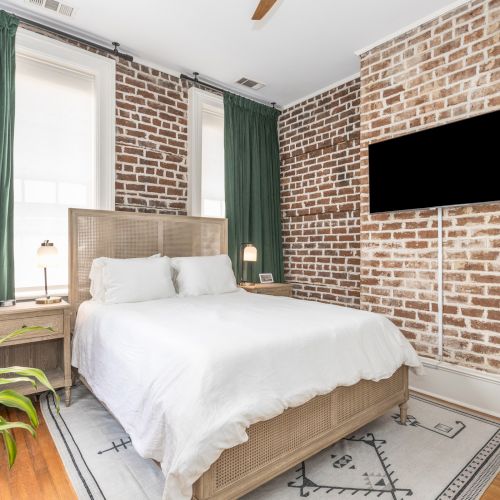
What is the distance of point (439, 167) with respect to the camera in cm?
272

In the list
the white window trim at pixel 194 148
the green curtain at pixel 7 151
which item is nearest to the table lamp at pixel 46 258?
the green curtain at pixel 7 151

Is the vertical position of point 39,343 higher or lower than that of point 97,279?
lower

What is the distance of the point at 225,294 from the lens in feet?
10.3

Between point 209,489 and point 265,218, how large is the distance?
327cm

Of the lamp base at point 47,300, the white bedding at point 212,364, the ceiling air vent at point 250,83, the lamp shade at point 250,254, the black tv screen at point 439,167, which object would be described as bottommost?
the white bedding at point 212,364

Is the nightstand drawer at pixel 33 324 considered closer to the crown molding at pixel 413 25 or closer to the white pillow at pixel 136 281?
the white pillow at pixel 136 281

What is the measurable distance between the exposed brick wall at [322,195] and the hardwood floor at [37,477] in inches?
93.4

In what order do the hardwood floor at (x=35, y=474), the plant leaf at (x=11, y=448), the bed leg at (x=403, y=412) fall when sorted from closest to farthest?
the plant leaf at (x=11, y=448)
the hardwood floor at (x=35, y=474)
the bed leg at (x=403, y=412)

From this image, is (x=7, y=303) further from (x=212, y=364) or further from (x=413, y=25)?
(x=413, y=25)

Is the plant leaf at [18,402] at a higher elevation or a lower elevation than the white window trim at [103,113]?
lower

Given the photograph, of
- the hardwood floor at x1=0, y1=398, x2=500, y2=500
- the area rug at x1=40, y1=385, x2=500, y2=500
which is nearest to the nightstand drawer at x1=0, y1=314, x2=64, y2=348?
the area rug at x1=40, y1=385, x2=500, y2=500

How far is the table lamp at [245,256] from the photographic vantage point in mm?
3904

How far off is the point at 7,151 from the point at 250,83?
244cm

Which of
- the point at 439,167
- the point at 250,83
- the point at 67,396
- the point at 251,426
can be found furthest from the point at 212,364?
the point at 250,83
